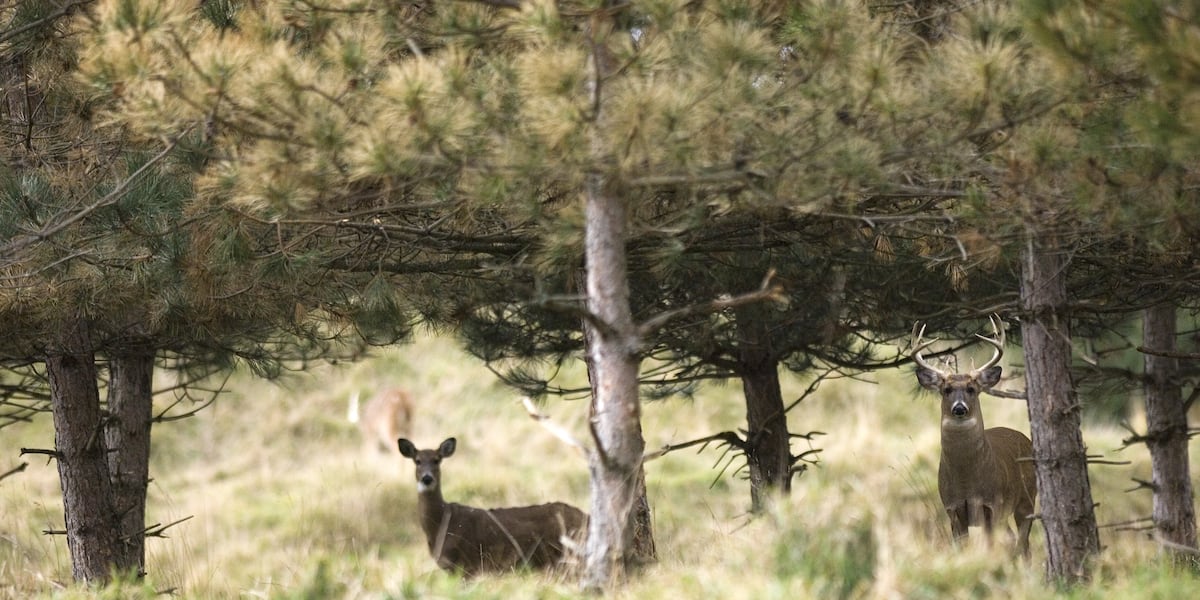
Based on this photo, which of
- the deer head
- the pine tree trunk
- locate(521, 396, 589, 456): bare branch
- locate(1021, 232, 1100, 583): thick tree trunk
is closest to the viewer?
locate(521, 396, 589, 456): bare branch

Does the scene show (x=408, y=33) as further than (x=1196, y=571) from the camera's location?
No

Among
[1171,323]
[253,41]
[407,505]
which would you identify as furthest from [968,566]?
[407,505]

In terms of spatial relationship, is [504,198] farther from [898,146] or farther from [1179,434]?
[1179,434]

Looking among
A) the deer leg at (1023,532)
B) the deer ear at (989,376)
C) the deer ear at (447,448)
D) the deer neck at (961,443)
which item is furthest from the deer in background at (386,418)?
the deer ear at (989,376)

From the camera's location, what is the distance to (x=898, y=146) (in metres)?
6.25

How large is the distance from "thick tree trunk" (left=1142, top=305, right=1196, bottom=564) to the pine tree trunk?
27.7 feet

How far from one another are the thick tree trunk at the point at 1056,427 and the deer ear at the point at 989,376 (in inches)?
62.3

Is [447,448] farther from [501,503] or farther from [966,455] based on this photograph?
[501,503]

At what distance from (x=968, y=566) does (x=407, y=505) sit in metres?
13.7

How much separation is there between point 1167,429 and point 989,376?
2.54 m

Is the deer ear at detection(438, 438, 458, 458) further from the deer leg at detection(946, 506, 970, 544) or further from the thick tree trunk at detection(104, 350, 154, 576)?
the deer leg at detection(946, 506, 970, 544)

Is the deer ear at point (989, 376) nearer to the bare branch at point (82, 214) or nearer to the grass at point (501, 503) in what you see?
the grass at point (501, 503)

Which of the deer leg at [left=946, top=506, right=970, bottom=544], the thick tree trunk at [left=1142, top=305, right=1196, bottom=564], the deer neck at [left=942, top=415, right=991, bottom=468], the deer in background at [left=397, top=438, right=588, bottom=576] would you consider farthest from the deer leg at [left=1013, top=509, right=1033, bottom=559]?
the deer in background at [left=397, top=438, right=588, bottom=576]

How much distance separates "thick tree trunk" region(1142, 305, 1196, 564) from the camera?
11773 millimetres
